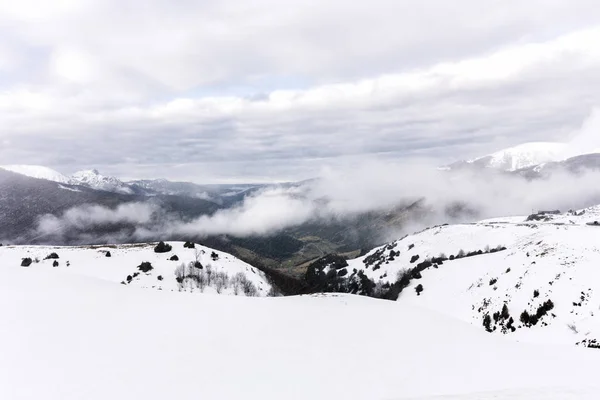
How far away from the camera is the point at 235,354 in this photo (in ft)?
41.3

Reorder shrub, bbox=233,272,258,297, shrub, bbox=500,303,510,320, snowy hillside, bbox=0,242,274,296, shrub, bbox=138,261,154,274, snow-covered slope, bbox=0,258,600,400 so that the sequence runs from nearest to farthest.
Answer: snow-covered slope, bbox=0,258,600,400, shrub, bbox=500,303,510,320, snowy hillside, bbox=0,242,274,296, shrub, bbox=233,272,258,297, shrub, bbox=138,261,154,274

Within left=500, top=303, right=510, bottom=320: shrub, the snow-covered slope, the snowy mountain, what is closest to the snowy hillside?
the snowy mountain

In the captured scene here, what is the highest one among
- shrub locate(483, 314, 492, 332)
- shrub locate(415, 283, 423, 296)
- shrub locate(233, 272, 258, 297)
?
shrub locate(483, 314, 492, 332)

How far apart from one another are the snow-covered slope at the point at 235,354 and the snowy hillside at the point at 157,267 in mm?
66358

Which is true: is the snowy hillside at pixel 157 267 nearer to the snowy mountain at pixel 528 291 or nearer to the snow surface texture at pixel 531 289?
the snowy mountain at pixel 528 291

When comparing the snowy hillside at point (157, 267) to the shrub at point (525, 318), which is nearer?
the shrub at point (525, 318)

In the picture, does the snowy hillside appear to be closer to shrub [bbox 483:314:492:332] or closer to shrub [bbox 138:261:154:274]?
shrub [bbox 138:261:154:274]

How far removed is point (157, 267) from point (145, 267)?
350cm

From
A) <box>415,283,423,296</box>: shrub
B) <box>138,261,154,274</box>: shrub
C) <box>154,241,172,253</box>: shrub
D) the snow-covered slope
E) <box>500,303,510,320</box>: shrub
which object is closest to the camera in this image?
the snow-covered slope

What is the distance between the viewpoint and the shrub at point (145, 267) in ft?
289

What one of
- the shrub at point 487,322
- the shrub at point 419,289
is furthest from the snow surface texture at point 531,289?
the shrub at point 419,289

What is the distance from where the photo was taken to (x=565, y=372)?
Answer: 13867 millimetres

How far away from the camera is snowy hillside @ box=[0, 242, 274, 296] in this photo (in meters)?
83.9

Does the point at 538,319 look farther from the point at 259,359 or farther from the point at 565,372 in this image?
the point at 259,359
